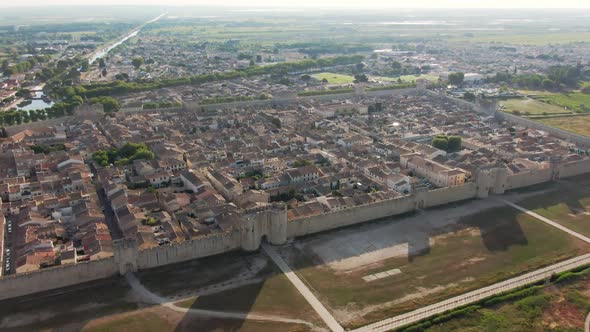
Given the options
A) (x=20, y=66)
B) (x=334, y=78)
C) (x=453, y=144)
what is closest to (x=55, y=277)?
(x=453, y=144)

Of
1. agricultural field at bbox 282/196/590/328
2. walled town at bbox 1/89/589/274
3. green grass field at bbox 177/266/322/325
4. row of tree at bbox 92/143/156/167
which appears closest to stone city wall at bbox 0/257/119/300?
walled town at bbox 1/89/589/274

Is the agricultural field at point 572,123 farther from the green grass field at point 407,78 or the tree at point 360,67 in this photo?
the tree at point 360,67

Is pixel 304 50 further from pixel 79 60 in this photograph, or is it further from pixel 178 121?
pixel 178 121

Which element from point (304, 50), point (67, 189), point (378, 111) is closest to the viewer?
point (67, 189)

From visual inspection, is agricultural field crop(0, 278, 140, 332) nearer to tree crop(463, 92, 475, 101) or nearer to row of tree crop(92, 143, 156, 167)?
row of tree crop(92, 143, 156, 167)

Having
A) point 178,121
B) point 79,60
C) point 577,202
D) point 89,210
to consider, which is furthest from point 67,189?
point 79,60

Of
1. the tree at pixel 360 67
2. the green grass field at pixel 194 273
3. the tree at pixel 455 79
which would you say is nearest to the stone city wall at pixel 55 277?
the green grass field at pixel 194 273
